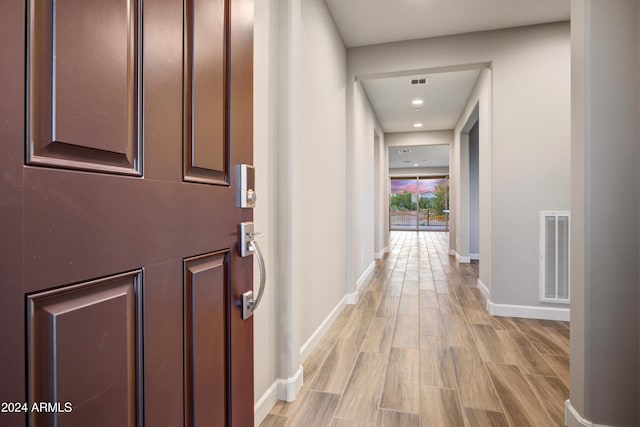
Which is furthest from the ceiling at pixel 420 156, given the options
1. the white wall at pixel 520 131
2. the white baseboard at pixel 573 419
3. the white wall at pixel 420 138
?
the white baseboard at pixel 573 419

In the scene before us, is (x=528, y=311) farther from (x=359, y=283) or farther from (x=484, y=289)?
(x=359, y=283)

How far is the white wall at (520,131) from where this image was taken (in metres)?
3.05

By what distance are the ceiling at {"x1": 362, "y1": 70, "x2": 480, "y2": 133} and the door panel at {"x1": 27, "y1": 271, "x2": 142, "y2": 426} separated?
13.3 feet

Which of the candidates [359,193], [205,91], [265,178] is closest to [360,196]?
[359,193]

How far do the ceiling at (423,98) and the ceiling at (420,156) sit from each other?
5.53ft

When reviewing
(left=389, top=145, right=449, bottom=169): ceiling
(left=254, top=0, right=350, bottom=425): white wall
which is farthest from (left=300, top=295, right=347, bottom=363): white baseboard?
(left=389, top=145, right=449, bottom=169): ceiling

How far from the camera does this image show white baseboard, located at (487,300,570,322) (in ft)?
10.1

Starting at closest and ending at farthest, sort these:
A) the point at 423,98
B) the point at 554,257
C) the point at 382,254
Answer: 1. the point at 554,257
2. the point at 423,98
3. the point at 382,254

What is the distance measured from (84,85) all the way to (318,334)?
92.0 inches

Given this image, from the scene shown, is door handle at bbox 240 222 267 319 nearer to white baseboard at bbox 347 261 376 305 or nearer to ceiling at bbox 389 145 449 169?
white baseboard at bbox 347 261 376 305

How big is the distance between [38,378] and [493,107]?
12.0ft

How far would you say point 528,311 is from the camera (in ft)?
10.4

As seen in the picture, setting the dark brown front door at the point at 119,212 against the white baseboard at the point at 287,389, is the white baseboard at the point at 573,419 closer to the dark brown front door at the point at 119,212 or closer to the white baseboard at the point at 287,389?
the white baseboard at the point at 287,389

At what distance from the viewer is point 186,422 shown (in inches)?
30.1
